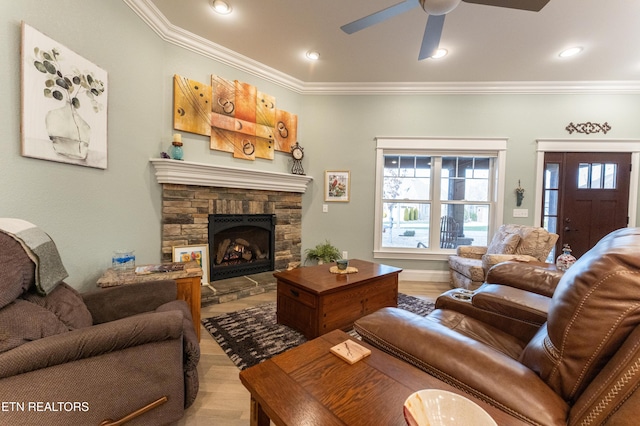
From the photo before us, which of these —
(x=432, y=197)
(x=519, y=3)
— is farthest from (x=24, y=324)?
(x=432, y=197)

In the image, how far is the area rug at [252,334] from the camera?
184 cm

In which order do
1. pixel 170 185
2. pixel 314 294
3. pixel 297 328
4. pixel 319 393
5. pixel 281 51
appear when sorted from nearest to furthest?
pixel 319 393 → pixel 314 294 → pixel 297 328 → pixel 170 185 → pixel 281 51

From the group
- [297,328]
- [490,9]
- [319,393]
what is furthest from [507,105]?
[319,393]

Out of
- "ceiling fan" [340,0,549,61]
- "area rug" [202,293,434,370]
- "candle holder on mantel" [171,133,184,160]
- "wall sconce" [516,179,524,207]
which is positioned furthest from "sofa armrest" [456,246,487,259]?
"candle holder on mantel" [171,133,184,160]

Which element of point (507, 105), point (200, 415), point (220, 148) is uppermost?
point (507, 105)

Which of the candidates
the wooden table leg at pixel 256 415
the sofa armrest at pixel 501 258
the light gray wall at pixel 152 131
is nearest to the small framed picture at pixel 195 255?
the light gray wall at pixel 152 131

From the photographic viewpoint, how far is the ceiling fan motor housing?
1702 millimetres

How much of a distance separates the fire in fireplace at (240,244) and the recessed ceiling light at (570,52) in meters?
3.96

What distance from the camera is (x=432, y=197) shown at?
3.84m

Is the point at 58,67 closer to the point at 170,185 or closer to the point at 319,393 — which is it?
the point at 170,185

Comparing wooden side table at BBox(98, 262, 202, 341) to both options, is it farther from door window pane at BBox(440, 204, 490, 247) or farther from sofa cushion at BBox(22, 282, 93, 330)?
door window pane at BBox(440, 204, 490, 247)

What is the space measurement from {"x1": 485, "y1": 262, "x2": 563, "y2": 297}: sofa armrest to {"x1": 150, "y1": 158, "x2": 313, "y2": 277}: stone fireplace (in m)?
2.19

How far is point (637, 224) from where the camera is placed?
3.39 m

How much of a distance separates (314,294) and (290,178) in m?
2.03
